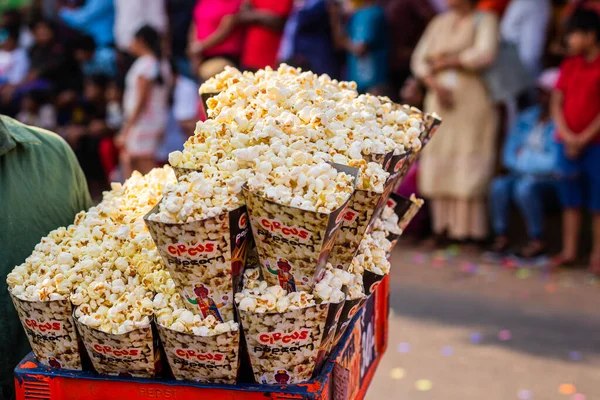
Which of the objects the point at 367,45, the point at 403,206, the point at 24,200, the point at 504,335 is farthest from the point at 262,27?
the point at 24,200

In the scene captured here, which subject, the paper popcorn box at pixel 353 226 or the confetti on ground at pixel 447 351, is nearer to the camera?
the paper popcorn box at pixel 353 226

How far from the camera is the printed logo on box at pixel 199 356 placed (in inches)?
55.8

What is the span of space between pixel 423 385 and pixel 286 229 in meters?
2.66

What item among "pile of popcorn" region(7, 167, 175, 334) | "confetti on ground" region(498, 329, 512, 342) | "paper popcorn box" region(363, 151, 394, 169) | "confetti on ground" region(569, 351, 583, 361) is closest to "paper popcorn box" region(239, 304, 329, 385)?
"pile of popcorn" region(7, 167, 175, 334)

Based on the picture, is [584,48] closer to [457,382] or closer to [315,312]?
[457,382]

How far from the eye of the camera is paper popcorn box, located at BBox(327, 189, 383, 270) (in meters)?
1.49

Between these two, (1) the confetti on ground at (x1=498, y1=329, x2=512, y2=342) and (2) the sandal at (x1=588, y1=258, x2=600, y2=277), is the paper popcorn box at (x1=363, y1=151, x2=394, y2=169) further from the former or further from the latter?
(2) the sandal at (x1=588, y1=258, x2=600, y2=277)

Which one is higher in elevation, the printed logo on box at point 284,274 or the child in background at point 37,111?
the printed logo on box at point 284,274

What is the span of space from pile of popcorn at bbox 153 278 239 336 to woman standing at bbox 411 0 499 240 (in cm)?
453

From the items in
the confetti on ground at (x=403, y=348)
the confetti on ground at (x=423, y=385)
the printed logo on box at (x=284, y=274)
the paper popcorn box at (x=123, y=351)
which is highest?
the printed logo on box at (x=284, y=274)

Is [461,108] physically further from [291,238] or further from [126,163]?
[291,238]

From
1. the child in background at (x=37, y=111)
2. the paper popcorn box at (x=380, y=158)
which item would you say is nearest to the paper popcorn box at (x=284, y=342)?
the paper popcorn box at (x=380, y=158)

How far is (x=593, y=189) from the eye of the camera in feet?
17.1

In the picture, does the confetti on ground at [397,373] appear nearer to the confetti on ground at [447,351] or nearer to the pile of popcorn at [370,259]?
the confetti on ground at [447,351]
